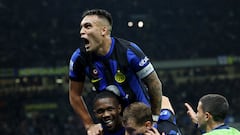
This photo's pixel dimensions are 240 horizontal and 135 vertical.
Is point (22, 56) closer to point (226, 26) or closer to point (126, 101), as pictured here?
point (226, 26)

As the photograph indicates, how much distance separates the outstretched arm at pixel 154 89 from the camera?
377cm

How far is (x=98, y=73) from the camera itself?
12.6 ft

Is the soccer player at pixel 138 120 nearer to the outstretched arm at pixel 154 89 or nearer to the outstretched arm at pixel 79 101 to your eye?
the outstretched arm at pixel 154 89

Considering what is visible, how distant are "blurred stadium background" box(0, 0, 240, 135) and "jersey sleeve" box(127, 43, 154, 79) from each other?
1745 cm

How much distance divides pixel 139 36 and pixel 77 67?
17268mm

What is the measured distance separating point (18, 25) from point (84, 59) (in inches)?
732

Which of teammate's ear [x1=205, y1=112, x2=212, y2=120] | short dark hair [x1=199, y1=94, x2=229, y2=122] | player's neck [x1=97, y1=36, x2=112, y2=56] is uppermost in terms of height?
player's neck [x1=97, y1=36, x2=112, y2=56]

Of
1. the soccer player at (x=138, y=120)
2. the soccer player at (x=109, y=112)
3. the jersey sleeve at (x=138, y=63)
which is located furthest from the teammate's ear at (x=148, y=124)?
the jersey sleeve at (x=138, y=63)

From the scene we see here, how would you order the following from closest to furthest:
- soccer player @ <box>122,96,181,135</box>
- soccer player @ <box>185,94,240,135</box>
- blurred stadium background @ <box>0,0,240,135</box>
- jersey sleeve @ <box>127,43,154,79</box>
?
soccer player @ <box>122,96,181,135</box> < soccer player @ <box>185,94,240,135</box> < jersey sleeve @ <box>127,43,154,79</box> < blurred stadium background @ <box>0,0,240,135</box>

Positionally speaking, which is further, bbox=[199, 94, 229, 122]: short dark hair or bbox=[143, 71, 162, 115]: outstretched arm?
bbox=[143, 71, 162, 115]: outstretched arm

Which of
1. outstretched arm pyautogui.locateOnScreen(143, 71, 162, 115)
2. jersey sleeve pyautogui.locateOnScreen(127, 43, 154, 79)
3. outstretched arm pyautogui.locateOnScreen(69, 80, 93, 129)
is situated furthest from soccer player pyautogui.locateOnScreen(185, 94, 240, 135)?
outstretched arm pyautogui.locateOnScreen(69, 80, 93, 129)

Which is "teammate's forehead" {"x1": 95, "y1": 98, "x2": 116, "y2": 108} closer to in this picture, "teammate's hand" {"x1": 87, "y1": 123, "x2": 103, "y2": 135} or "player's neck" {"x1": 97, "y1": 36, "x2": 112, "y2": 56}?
"teammate's hand" {"x1": 87, "y1": 123, "x2": 103, "y2": 135}

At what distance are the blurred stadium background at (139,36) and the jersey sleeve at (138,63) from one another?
1745 cm

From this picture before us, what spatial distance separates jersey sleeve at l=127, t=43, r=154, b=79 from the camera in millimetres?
3705
